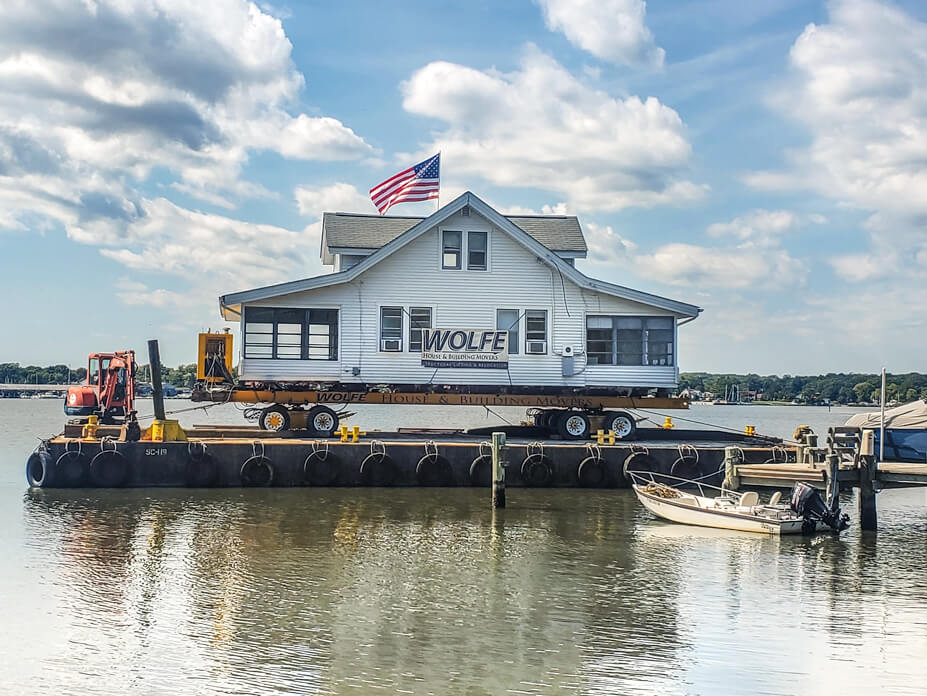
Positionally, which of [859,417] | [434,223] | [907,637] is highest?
[434,223]

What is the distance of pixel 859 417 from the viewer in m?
30.1

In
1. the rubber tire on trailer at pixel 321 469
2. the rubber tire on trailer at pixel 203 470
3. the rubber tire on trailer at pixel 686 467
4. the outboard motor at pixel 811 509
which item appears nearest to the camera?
the outboard motor at pixel 811 509

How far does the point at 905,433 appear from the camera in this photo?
2789 centimetres

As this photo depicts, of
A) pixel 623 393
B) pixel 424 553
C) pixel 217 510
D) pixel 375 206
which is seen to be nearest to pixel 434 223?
pixel 375 206

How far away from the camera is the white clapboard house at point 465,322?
3161cm

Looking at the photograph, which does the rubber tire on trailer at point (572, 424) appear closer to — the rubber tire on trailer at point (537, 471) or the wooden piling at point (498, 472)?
the rubber tire on trailer at point (537, 471)

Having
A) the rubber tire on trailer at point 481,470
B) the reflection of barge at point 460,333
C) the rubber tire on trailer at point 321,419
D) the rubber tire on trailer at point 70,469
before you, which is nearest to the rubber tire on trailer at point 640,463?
the reflection of barge at point 460,333

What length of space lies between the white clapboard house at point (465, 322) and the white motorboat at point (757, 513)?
911 centimetres

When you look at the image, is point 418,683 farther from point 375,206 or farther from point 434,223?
point 375,206

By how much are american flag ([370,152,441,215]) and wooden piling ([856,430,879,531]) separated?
1729 cm

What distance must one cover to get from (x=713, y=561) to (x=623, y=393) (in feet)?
43.2

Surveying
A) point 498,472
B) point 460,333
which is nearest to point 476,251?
point 460,333

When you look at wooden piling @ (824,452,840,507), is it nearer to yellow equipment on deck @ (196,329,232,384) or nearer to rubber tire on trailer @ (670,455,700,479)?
rubber tire on trailer @ (670,455,700,479)

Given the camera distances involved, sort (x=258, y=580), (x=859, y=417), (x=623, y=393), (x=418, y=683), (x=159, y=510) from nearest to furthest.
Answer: (x=418, y=683) → (x=258, y=580) → (x=159, y=510) → (x=859, y=417) → (x=623, y=393)
